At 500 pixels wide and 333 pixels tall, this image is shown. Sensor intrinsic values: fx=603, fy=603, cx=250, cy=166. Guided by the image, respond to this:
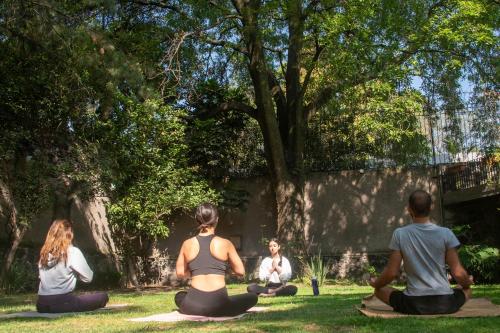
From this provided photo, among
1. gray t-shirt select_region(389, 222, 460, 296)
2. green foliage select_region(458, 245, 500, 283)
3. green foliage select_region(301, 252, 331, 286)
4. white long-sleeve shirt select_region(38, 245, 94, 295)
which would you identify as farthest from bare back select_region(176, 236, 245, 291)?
green foliage select_region(458, 245, 500, 283)

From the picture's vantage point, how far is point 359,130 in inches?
744

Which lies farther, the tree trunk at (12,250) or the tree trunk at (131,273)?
the tree trunk at (131,273)

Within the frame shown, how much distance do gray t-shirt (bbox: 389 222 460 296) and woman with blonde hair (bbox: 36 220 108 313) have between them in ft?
13.7

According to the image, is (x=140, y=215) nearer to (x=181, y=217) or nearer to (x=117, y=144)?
(x=117, y=144)

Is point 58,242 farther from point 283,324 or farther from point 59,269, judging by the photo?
point 283,324

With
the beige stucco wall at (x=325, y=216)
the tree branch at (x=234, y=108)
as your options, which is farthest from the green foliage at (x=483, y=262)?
the tree branch at (x=234, y=108)

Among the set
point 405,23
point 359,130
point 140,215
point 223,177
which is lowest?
point 140,215

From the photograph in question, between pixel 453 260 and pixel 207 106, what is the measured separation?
45.9 ft

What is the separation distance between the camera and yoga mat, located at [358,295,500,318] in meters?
5.86

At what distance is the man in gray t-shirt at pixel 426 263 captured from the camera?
5.85m

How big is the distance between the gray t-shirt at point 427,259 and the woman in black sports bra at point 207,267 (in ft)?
5.84

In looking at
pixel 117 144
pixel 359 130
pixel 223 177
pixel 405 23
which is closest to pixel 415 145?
pixel 359 130

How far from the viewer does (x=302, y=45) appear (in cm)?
1741

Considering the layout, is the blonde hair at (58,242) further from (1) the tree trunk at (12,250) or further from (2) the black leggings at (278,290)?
(1) the tree trunk at (12,250)
